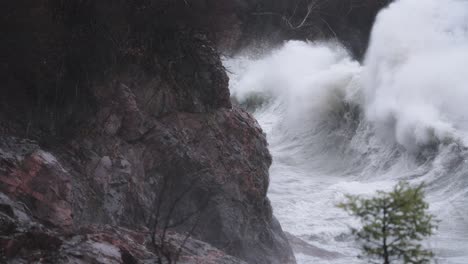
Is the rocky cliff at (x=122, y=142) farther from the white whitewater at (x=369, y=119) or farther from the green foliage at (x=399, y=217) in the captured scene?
the white whitewater at (x=369, y=119)

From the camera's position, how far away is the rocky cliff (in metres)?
4.73

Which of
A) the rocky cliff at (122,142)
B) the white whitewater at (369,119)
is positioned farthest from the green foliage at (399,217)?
the white whitewater at (369,119)

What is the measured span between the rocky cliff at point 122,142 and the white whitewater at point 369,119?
92.7 inches

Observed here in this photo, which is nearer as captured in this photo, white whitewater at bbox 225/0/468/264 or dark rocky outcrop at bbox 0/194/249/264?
dark rocky outcrop at bbox 0/194/249/264

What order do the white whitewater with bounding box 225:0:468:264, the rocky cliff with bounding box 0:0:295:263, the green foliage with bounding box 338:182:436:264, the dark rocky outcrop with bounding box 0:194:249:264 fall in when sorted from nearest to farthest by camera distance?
1. the green foliage with bounding box 338:182:436:264
2. the dark rocky outcrop with bounding box 0:194:249:264
3. the rocky cliff with bounding box 0:0:295:263
4. the white whitewater with bounding box 225:0:468:264

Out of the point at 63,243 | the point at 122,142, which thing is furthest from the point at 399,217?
the point at 122,142

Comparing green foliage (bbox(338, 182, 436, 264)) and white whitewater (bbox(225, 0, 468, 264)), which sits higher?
white whitewater (bbox(225, 0, 468, 264))

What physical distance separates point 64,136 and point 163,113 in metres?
1.52

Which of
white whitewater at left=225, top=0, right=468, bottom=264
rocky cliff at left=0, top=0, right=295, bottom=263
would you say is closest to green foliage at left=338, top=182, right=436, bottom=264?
rocky cliff at left=0, top=0, right=295, bottom=263

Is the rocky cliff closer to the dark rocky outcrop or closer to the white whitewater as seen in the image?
the dark rocky outcrop

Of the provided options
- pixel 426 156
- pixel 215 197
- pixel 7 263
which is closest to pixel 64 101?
pixel 215 197

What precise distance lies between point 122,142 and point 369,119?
1212 centimetres

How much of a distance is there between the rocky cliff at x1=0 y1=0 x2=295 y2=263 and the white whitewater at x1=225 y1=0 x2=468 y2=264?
235cm

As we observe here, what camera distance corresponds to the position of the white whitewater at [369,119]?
11.6m
